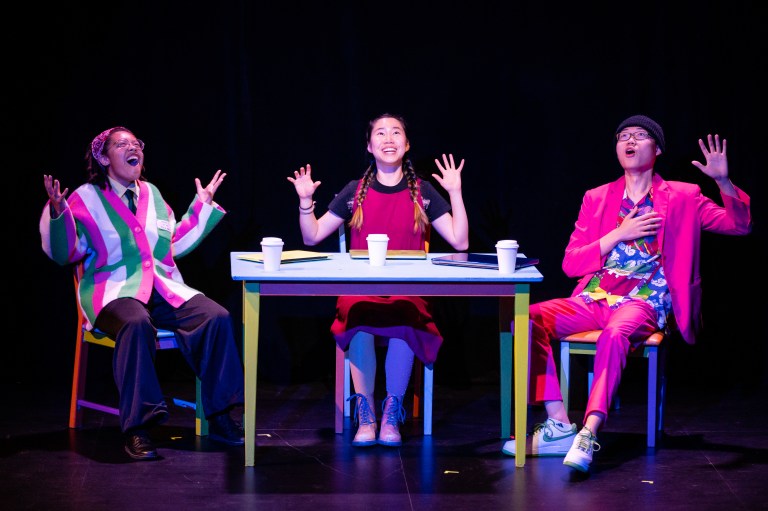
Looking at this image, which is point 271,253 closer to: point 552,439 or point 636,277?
point 552,439

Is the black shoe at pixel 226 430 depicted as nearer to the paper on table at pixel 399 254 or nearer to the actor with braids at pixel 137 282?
the actor with braids at pixel 137 282

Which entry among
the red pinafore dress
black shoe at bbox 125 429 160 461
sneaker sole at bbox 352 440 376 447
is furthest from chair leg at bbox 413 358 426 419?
black shoe at bbox 125 429 160 461

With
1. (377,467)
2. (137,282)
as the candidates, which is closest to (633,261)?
(377,467)

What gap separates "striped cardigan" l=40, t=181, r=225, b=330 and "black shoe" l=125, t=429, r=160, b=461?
0.51 meters

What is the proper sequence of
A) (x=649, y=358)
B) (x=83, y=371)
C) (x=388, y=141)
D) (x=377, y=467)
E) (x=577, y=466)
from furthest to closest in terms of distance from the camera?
(x=388, y=141), (x=83, y=371), (x=649, y=358), (x=377, y=467), (x=577, y=466)

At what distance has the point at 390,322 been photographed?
4137mm

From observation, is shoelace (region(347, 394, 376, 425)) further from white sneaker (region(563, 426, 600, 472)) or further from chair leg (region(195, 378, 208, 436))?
white sneaker (region(563, 426, 600, 472))

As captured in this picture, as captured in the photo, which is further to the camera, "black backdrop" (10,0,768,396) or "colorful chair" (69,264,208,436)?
"black backdrop" (10,0,768,396)

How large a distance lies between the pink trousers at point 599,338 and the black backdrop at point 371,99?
1.05m

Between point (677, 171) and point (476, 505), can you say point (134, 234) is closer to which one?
point (476, 505)

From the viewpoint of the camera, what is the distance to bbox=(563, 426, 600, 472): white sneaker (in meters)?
3.68

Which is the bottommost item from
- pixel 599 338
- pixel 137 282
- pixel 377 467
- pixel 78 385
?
pixel 377 467

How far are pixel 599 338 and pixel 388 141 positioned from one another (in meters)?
1.29

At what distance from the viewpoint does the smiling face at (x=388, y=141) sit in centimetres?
452
